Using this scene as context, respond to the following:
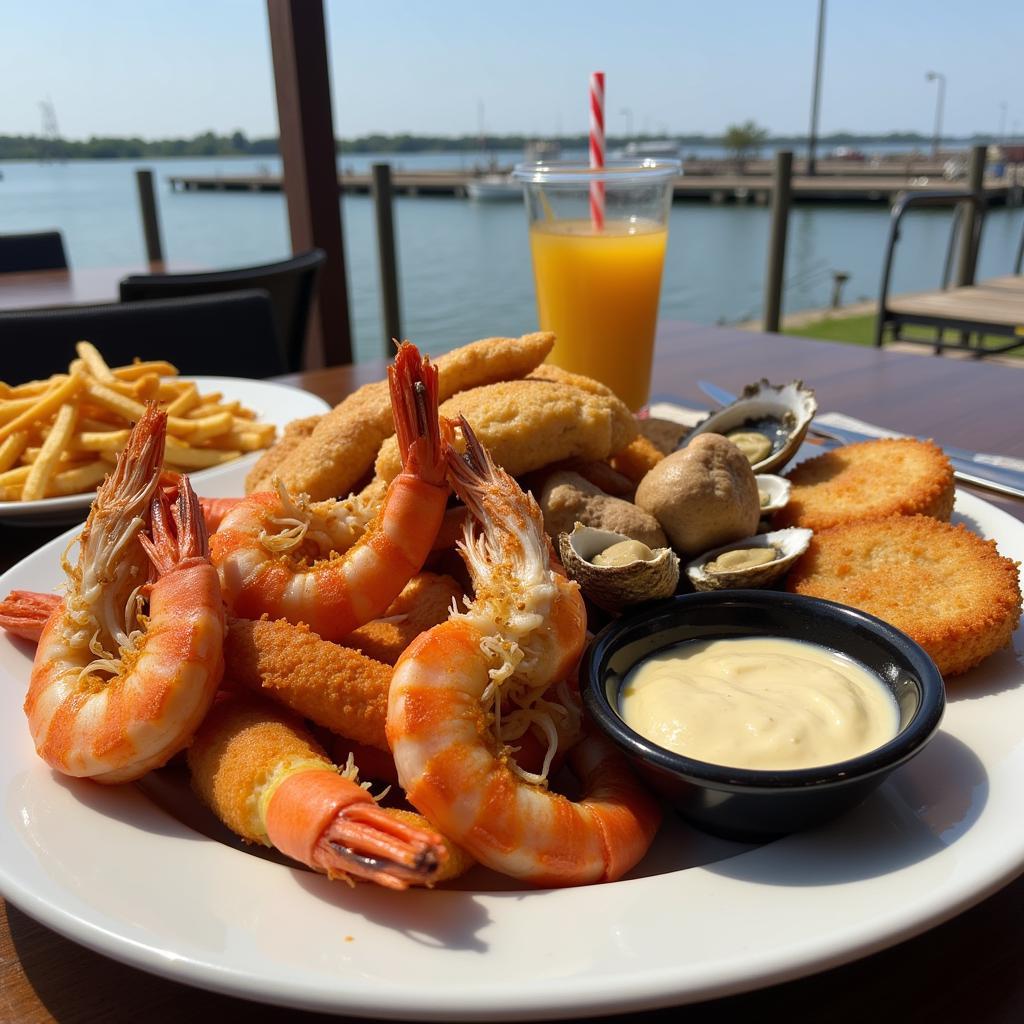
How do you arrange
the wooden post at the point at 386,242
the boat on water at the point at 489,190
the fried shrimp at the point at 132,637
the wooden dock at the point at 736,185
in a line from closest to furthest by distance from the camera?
1. the fried shrimp at the point at 132,637
2. the wooden post at the point at 386,242
3. the wooden dock at the point at 736,185
4. the boat on water at the point at 489,190

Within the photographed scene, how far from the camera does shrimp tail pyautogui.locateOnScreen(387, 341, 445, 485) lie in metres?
1.41

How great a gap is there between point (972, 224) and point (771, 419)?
27.8 ft

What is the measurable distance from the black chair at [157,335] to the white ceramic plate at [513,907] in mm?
2809

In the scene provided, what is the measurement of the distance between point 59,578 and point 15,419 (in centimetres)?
91

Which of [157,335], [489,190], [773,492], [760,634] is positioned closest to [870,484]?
[773,492]

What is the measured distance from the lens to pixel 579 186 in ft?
9.10

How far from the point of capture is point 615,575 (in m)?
1.49

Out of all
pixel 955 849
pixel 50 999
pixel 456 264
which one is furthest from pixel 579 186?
pixel 456 264

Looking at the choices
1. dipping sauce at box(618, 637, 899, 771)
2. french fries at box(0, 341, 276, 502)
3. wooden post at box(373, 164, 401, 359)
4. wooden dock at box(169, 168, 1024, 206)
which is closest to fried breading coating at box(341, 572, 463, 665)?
dipping sauce at box(618, 637, 899, 771)

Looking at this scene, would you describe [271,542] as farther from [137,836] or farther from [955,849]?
[955,849]

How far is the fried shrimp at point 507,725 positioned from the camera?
3.35 ft

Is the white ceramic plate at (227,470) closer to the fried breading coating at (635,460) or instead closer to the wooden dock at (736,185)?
the fried breading coating at (635,460)

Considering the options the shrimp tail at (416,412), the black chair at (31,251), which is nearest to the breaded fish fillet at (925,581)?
the shrimp tail at (416,412)

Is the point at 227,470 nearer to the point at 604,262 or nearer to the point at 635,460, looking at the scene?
the point at 635,460
